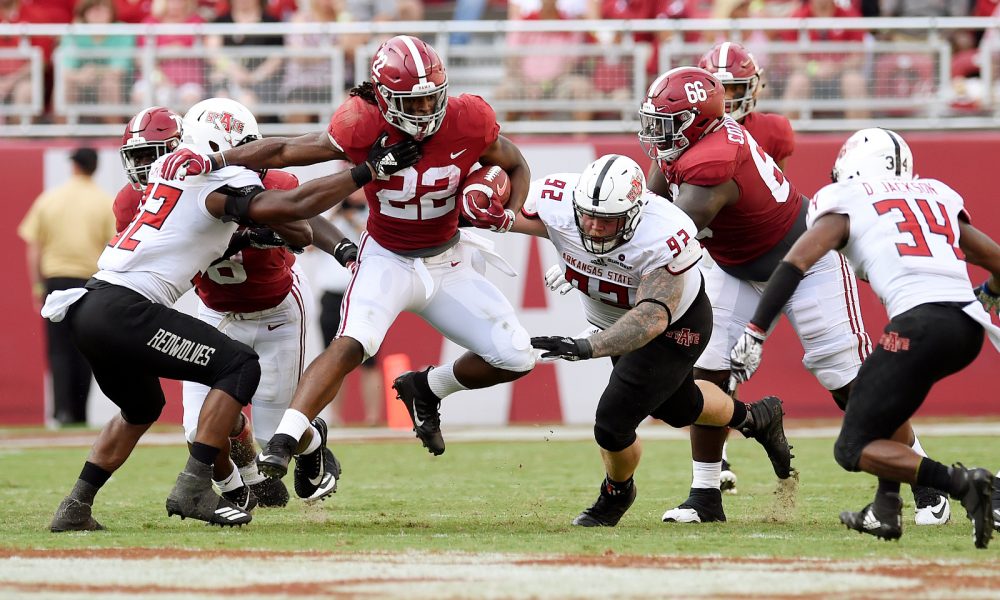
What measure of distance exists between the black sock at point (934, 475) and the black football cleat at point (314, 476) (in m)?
2.79

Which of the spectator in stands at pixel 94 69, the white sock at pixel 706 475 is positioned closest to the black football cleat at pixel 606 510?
the white sock at pixel 706 475

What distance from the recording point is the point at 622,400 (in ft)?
19.5

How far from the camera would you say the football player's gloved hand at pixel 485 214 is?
6023mm

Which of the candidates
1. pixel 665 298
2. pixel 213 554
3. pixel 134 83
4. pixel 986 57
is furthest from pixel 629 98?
pixel 213 554

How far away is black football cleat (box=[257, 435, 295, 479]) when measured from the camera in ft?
18.4

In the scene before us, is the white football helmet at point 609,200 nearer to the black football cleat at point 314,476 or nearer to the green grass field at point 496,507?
the green grass field at point 496,507

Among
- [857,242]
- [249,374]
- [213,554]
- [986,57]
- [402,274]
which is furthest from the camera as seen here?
[986,57]

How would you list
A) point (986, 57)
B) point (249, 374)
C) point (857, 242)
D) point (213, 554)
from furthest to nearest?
point (986, 57)
point (249, 374)
point (857, 242)
point (213, 554)

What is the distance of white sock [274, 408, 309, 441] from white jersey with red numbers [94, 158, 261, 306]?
766 millimetres

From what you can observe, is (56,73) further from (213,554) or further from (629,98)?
(213,554)

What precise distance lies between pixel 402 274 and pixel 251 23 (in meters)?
6.57

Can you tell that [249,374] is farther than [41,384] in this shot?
No

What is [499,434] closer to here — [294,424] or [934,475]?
[294,424]

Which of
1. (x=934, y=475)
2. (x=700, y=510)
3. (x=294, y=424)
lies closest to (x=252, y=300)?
(x=294, y=424)
